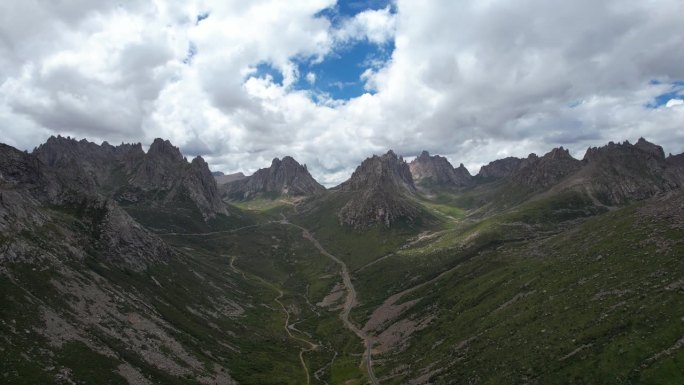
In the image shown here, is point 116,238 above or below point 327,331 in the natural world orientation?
above

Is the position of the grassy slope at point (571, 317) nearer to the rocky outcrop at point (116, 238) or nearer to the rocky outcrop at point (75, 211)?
the rocky outcrop at point (116, 238)

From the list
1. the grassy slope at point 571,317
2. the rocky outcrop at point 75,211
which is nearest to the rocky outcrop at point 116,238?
the rocky outcrop at point 75,211

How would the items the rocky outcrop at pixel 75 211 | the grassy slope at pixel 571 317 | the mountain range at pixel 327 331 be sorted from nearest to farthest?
1. the grassy slope at pixel 571 317
2. the mountain range at pixel 327 331
3. the rocky outcrop at pixel 75 211

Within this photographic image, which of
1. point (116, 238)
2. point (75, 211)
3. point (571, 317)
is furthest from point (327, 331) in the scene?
point (75, 211)

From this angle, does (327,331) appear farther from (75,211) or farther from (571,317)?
(75,211)

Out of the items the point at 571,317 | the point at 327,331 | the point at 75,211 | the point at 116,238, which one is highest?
the point at 75,211

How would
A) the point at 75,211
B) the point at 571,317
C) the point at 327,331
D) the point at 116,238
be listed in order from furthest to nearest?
the point at 327,331 < the point at 75,211 < the point at 116,238 < the point at 571,317

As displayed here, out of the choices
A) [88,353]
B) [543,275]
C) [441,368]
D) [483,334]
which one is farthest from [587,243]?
[88,353]

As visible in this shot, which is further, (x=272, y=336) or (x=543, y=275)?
(x=272, y=336)

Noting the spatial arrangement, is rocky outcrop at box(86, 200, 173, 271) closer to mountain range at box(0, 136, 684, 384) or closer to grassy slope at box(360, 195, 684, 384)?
mountain range at box(0, 136, 684, 384)

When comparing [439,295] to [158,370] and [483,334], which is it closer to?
[483,334]

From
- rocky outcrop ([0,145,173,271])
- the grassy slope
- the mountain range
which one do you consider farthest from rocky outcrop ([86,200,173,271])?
the grassy slope
